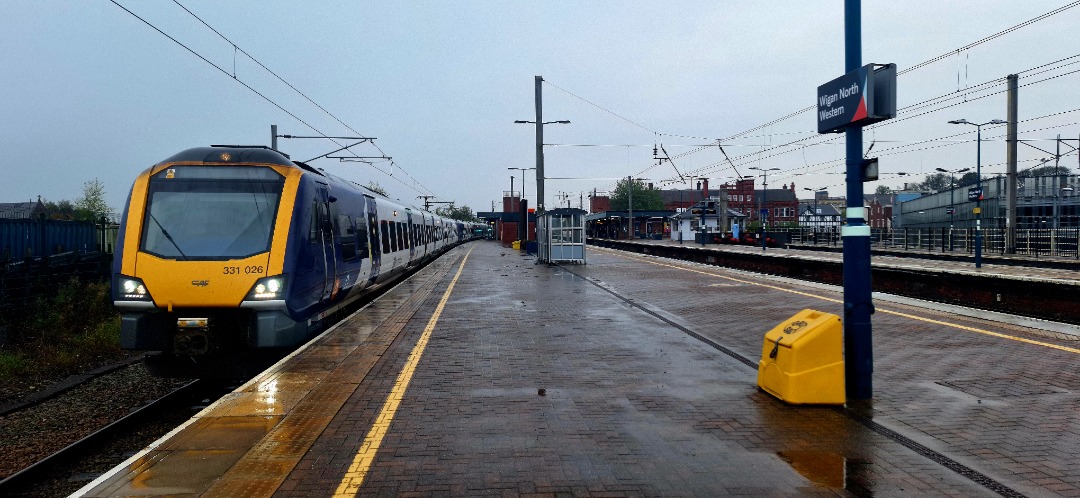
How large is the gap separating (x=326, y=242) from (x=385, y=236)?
26.5ft

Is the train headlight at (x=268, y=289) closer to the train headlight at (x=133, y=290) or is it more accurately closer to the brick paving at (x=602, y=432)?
the train headlight at (x=133, y=290)

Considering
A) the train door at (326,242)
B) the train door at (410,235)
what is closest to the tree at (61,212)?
the train door at (410,235)

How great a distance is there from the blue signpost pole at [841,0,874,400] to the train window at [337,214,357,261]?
25.7ft

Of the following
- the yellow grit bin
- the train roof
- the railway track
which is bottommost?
the railway track

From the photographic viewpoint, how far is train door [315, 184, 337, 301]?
10.5 m

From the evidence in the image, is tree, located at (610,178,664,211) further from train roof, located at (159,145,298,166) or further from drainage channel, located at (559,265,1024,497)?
drainage channel, located at (559,265,1024,497)

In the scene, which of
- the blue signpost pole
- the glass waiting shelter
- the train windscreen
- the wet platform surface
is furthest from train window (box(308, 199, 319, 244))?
the glass waiting shelter

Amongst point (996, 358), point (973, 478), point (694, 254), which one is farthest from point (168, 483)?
point (694, 254)

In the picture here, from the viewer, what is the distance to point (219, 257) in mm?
8695

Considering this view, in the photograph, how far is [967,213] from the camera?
48.6 metres

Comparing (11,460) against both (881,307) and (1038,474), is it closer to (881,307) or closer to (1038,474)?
(1038,474)

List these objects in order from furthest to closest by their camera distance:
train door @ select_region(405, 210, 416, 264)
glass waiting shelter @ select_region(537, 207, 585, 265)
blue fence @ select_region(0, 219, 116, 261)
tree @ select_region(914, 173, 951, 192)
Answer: tree @ select_region(914, 173, 951, 192) → glass waiting shelter @ select_region(537, 207, 585, 265) → train door @ select_region(405, 210, 416, 264) → blue fence @ select_region(0, 219, 116, 261)

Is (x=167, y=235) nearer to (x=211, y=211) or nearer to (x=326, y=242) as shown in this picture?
(x=211, y=211)

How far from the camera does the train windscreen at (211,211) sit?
884 cm
